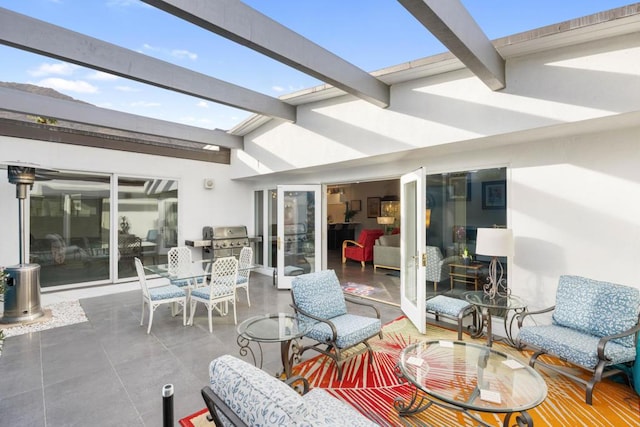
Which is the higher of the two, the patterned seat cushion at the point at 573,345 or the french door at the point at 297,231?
the french door at the point at 297,231

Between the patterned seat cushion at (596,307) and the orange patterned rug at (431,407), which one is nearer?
the orange patterned rug at (431,407)

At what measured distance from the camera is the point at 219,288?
4.16 m

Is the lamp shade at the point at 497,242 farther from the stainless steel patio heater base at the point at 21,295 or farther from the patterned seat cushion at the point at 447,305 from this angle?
the stainless steel patio heater base at the point at 21,295

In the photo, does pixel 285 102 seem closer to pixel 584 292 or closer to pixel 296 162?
pixel 296 162

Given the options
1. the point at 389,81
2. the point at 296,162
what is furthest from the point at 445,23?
the point at 296,162

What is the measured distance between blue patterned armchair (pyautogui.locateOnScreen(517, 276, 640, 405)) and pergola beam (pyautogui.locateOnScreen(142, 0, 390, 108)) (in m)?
3.15

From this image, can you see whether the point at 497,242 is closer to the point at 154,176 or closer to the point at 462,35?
the point at 462,35

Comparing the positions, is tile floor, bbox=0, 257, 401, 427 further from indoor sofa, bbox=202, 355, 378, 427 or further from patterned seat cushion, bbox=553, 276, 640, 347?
patterned seat cushion, bbox=553, 276, 640, 347

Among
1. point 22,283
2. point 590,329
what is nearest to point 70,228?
point 22,283

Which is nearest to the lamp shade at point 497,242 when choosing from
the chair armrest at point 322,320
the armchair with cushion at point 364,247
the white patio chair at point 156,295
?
the chair armrest at point 322,320

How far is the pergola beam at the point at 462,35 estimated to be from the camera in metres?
1.97

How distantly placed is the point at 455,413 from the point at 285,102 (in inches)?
184

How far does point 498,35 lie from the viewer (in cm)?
279

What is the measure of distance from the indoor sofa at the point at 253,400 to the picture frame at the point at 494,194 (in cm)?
334
